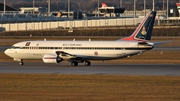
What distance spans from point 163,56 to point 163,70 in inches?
895

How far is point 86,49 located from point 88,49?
0.24 metres

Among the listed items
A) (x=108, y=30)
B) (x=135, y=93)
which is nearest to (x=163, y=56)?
(x=135, y=93)

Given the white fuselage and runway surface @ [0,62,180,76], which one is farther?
the white fuselage

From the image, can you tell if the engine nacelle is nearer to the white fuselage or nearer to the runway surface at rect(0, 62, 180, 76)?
the runway surface at rect(0, 62, 180, 76)

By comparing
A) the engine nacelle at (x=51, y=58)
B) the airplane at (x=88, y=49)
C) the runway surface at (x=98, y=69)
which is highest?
the airplane at (x=88, y=49)

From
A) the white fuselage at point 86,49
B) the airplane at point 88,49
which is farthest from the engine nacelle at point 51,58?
the white fuselage at point 86,49

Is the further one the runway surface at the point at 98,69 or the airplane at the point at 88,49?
the airplane at the point at 88,49

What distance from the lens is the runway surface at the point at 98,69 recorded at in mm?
57656

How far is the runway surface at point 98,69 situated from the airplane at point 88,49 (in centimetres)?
97

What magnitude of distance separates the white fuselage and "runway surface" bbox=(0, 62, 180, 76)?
1180 mm

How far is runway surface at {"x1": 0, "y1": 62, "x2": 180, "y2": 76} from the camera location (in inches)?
2270

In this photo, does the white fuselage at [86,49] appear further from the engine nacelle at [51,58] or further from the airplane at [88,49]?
the engine nacelle at [51,58]

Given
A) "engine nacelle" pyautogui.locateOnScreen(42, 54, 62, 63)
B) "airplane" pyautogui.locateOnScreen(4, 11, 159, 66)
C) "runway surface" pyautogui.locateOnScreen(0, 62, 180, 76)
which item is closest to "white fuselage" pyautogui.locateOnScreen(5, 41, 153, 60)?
"airplane" pyautogui.locateOnScreen(4, 11, 159, 66)

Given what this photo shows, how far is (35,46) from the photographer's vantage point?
6838 centimetres
